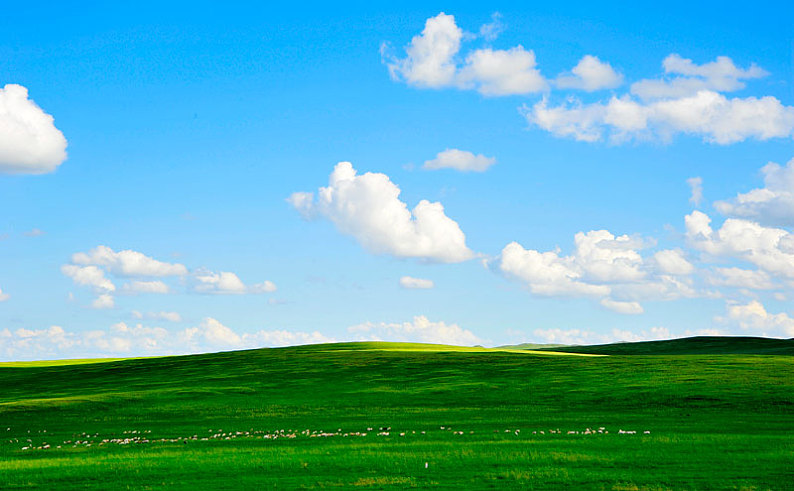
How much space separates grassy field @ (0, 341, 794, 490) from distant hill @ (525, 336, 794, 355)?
5019 cm

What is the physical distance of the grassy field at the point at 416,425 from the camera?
87.9 feet

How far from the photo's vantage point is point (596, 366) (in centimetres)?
7944

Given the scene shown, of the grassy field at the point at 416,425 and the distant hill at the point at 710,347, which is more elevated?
the distant hill at the point at 710,347

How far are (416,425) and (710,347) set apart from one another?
11031cm

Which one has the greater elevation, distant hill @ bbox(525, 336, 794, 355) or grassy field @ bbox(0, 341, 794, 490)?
distant hill @ bbox(525, 336, 794, 355)

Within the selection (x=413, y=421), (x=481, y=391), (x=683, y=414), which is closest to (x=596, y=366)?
(x=481, y=391)

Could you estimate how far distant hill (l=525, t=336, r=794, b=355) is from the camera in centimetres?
12895

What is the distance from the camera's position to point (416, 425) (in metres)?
45.6

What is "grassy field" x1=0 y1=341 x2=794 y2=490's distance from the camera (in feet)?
87.9

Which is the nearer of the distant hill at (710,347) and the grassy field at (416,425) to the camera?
the grassy field at (416,425)

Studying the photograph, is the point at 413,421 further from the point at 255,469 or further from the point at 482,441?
the point at 255,469

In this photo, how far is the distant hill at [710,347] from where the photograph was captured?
12895cm

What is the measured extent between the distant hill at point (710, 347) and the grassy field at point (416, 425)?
50189 millimetres

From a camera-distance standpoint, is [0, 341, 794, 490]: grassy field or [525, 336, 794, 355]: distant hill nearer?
[0, 341, 794, 490]: grassy field
